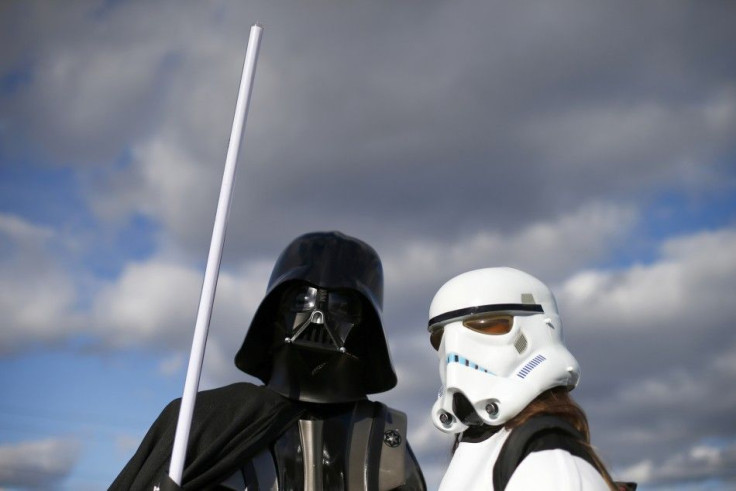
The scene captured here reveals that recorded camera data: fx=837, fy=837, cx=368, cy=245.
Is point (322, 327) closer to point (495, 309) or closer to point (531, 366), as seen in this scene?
point (495, 309)

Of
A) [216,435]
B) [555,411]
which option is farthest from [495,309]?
[216,435]

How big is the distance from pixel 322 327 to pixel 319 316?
0.09m

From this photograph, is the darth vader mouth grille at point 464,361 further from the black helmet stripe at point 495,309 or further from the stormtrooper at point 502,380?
the black helmet stripe at point 495,309

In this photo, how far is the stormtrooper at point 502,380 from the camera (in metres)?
4.13

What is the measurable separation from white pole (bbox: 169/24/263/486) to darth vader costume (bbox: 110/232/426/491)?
4.07 ft

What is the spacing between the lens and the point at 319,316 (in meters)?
6.21

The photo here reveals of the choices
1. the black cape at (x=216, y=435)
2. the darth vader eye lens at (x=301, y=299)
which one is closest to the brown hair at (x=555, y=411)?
the black cape at (x=216, y=435)

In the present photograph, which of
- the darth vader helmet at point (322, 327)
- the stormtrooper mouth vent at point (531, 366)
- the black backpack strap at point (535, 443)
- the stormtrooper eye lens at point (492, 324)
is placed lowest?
the black backpack strap at point (535, 443)

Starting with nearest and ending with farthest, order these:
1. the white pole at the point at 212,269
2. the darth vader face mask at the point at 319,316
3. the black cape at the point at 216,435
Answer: the white pole at the point at 212,269, the black cape at the point at 216,435, the darth vader face mask at the point at 319,316

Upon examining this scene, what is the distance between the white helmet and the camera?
4.48 m

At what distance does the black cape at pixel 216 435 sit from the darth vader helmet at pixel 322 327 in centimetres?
21

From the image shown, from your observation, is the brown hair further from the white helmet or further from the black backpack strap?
the black backpack strap

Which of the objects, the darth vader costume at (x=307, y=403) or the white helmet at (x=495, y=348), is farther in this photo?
the darth vader costume at (x=307, y=403)

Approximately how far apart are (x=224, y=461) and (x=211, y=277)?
5.49ft
